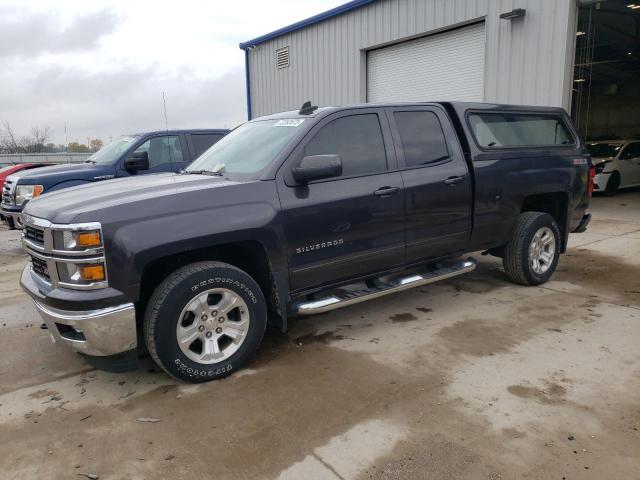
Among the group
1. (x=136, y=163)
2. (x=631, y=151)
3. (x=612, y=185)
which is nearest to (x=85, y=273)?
(x=136, y=163)

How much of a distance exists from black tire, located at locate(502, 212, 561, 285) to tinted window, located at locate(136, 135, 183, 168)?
5556 mm

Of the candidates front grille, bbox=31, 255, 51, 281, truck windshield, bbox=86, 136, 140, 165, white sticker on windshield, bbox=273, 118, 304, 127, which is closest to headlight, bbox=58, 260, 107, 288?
front grille, bbox=31, 255, 51, 281

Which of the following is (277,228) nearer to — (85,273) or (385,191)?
(385,191)

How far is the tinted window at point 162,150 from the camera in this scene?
27.5 feet

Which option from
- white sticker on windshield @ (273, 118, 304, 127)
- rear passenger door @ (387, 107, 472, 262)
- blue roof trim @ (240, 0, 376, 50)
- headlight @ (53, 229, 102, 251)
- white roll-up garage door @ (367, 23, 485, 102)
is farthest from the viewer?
blue roof trim @ (240, 0, 376, 50)

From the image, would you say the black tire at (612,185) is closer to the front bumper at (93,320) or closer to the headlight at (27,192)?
the headlight at (27,192)

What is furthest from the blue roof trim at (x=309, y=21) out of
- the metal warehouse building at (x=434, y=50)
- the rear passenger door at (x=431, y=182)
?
the rear passenger door at (x=431, y=182)

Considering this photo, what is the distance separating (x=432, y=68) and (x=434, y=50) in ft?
1.35

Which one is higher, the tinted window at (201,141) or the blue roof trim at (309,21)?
the blue roof trim at (309,21)

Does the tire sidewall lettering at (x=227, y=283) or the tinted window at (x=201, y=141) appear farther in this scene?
the tinted window at (x=201, y=141)

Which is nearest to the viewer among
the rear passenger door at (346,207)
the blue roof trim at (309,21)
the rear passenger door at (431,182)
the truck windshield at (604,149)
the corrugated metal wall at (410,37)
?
the rear passenger door at (346,207)

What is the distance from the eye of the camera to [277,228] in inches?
143

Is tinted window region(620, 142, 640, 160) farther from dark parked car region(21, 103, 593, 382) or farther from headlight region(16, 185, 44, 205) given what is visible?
headlight region(16, 185, 44, 205)

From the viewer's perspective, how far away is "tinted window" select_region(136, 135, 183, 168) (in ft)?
27.5
